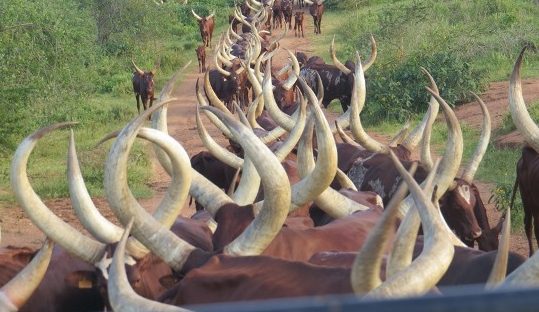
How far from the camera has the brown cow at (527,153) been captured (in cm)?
722

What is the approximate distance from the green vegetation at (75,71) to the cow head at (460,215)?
6.01 metres

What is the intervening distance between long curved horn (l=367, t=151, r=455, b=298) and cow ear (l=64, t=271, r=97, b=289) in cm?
220

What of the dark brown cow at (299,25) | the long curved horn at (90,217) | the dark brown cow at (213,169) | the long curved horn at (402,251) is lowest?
the dark brown cow at (299,25)

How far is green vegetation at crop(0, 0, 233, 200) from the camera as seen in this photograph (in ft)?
43.8

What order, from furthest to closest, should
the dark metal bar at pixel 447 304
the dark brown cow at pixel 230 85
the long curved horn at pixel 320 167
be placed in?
the dark brown cow at pixel 230 85 < the long curved horn at pixel 320 167 < the dark metal bar at pixel 447 304

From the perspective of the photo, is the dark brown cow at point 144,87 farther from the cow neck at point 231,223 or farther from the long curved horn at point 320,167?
the cow neck at point 231,223

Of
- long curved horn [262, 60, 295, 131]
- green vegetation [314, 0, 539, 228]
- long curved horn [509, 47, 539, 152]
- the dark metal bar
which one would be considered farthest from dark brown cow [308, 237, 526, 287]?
long curved horn [262, 60, 295, 131]

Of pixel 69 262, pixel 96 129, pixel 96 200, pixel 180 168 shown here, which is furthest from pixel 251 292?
pixel 96 129

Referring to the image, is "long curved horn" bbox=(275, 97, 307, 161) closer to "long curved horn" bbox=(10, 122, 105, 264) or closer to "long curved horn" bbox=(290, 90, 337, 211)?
"long curved horn" bbox=(290, 90, 337, 211)

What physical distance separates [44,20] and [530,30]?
34.6ft

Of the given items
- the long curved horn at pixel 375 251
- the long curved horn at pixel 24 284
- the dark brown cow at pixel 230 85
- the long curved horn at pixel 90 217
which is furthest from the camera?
the dark brown cow at pixel 230 85

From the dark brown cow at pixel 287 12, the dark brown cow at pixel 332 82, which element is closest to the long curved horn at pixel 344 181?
the dark brown cow at pixel 332 82

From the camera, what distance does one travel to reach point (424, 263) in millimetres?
3291

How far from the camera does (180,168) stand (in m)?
5.02
